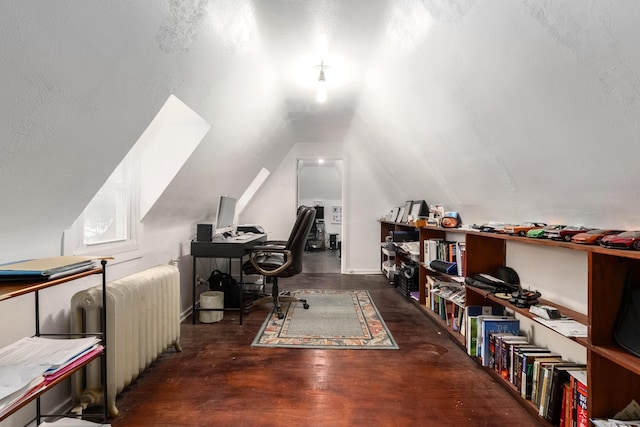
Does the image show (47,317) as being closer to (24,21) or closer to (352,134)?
(24,21)

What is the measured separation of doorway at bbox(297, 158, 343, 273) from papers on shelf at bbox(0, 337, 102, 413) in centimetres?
584

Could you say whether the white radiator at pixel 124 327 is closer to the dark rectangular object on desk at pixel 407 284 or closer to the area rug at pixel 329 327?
the area rug at pixel 329 327

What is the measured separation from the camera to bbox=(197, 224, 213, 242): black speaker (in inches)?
118

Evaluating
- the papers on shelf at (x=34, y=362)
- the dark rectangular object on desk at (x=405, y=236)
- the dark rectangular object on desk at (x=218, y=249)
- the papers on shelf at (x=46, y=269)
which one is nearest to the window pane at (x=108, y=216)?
the dark rectangular object on desk at (x=218, y=249)

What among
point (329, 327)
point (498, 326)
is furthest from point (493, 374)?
point (329, 327)

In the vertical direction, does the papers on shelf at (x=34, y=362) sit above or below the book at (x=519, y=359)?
above

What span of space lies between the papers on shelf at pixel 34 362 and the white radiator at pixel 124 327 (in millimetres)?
263

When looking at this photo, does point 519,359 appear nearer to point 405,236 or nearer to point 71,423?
point 71,423

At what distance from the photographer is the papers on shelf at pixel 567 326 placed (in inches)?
56.2

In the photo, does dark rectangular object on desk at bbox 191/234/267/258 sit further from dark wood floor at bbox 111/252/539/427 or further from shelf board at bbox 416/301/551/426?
shelf board at bbox 416/301/551/426

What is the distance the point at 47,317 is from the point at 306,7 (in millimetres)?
2181

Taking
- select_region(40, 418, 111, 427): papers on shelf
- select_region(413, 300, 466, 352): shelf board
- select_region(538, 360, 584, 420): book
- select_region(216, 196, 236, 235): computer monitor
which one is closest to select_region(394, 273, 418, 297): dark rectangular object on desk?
select_region(413, 300, 466, 352): shelf board

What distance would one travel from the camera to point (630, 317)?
1295mm

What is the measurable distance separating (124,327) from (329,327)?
1690 millimetres
